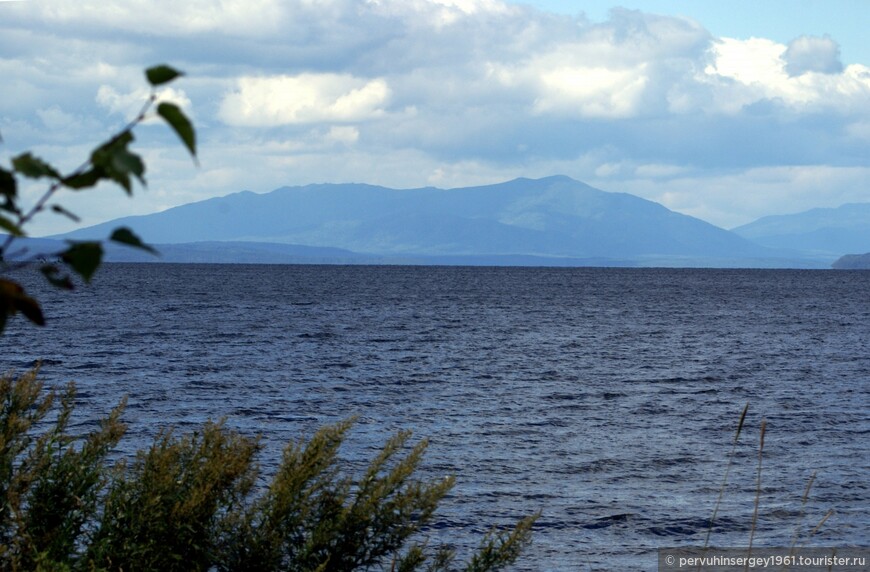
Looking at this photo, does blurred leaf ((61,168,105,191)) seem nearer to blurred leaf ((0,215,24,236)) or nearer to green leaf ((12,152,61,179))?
green leaf ((12,152,61,179))

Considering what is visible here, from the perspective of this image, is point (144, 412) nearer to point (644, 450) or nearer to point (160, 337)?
point (644, 450)

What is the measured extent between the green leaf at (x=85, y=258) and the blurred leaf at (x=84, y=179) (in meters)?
0.13

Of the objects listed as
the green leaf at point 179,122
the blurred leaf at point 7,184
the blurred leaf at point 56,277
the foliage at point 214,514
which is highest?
the green leaf at point 179,122

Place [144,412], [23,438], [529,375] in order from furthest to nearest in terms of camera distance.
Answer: [529,375] → [144,412] → [23,438]

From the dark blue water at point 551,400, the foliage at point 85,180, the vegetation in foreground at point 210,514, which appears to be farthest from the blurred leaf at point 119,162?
the dark blue water at point 551,400

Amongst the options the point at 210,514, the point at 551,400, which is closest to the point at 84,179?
the point at 210,514

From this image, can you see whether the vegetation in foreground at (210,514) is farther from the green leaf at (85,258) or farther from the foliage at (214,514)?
the green leaf at (85,258)

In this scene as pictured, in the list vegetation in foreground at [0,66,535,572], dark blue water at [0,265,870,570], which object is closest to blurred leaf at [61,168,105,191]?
vegetation in foreground at [0,66,535,572]

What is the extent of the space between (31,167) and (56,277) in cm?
23

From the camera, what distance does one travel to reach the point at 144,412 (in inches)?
1346

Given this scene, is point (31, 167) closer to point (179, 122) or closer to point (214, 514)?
point (179, 122)

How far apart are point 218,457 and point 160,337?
A: 6361 cm

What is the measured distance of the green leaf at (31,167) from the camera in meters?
1.74

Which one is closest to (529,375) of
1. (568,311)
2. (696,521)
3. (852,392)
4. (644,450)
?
(852,392)
